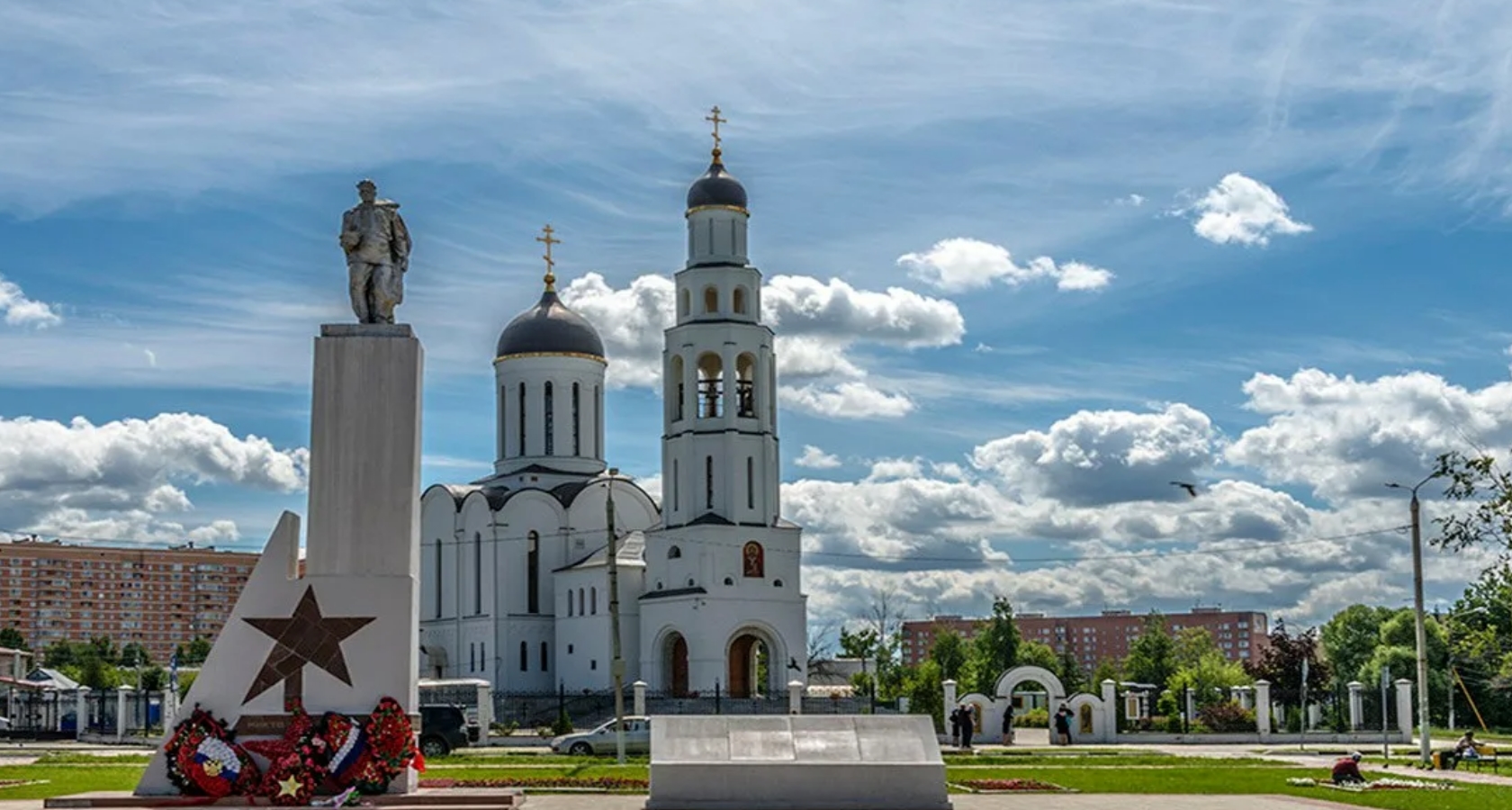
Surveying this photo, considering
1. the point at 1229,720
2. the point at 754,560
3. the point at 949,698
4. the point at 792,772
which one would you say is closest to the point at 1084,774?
the point at 792,772

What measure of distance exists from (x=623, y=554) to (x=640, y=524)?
14.4ft

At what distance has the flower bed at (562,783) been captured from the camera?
2281cm

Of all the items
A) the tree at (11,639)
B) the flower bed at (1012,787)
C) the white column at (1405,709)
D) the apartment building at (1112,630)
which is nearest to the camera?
the flower bed at (1012,787)

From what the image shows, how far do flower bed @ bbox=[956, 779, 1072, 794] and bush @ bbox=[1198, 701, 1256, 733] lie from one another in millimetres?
22317

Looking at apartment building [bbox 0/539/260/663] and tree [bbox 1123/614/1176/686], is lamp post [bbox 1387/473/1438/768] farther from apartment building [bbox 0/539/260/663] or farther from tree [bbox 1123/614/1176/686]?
apartment building [bbox 0/539/260/663]

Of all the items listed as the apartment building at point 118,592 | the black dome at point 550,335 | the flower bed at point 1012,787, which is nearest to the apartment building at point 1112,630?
the apartment building at point 118,592

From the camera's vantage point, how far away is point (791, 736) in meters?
19.7

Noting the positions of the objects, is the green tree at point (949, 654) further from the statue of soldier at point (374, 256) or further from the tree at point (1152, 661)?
the statue of soldier at point (374, 256)

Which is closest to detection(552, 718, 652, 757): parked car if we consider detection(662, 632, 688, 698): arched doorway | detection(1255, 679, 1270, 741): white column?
detection(1255, 679, 1270, 741): white column

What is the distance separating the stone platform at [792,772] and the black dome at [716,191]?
38628mm

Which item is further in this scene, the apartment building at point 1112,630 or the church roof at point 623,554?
the apartment building at point 1112,630

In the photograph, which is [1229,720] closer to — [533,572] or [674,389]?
[674,389]

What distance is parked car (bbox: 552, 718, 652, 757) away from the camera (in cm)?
3531

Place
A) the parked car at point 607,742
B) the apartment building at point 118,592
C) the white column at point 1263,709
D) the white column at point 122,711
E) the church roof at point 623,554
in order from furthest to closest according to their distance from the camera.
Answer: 1. the apartment building at point 118,592
2. the church roof at point 623,554
3. the white column at point 122,711
4. the white column at point 1263,709
5. the parked car at point 607,742
